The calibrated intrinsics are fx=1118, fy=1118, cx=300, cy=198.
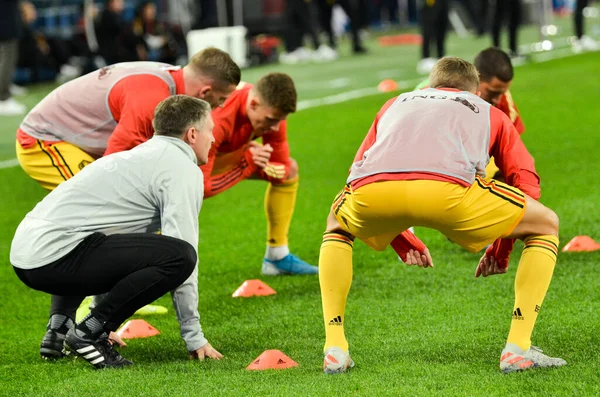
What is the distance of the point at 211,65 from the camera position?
5789 millimetres

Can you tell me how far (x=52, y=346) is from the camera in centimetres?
525

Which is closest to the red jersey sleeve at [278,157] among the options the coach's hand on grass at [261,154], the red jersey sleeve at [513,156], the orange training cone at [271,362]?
the coach's hand on grass at [261,154]

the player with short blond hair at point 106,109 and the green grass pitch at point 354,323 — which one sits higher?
the player with short blond hair at point 106,109

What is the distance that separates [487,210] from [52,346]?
217cm

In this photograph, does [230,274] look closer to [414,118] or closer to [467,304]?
[467,304]

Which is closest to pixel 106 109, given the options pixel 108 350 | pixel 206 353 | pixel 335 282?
pixel 108 350

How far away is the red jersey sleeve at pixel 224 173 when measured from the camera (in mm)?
6312

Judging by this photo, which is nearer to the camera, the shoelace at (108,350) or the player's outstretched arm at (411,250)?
the player's outstretched arm at (411,250)

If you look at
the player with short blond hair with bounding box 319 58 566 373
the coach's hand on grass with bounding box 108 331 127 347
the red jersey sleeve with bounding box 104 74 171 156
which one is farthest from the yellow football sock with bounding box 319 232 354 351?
the red jersey sleeve with bounding box 104 74 171 156

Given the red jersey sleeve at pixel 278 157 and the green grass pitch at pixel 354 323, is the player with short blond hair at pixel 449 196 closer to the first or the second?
the green grass pitch at pixel 354 323

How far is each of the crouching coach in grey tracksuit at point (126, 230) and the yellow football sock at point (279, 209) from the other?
2175 millimetres

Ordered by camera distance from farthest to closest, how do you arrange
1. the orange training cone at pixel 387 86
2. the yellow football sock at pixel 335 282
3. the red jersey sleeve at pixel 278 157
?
1. the orange training cone at pixel 387 86
2. the red jersey sleeve at pixel 278 157
3. the yellow football sock at pixel 335 282

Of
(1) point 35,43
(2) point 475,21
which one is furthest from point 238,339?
(2) point 475,21

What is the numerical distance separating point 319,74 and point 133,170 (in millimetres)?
13454
